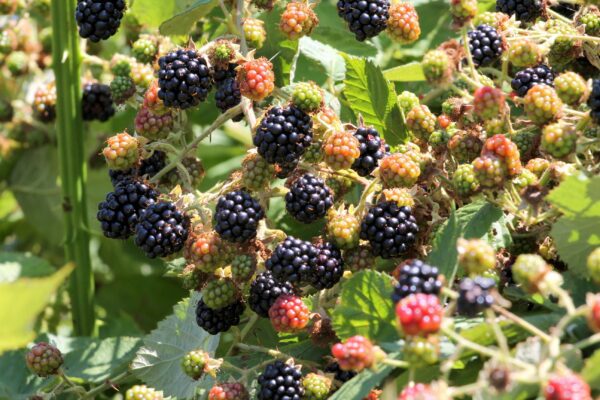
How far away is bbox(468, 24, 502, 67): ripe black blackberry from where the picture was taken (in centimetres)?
172

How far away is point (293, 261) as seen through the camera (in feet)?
5.11

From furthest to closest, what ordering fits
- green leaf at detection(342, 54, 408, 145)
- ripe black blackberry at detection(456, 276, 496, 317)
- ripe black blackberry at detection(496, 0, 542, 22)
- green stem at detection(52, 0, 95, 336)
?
1. green stem at detection(52, 0, 95, 336)
2. green leaf at detection(342, 54, 408, 145)
3. ripe black blackberry at detection(496, 0, 542, 22)
4. ripe black blackberry at detection(456, 276, 496, 317)

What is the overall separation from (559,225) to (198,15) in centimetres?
95

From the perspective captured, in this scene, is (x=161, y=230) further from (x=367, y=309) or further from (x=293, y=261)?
(x=367, y=309)

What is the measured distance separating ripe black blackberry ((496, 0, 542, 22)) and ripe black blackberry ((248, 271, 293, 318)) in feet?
2.39

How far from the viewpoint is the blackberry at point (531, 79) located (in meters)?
1.68

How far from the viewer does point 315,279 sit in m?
1.59

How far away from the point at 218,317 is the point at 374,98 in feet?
1.96

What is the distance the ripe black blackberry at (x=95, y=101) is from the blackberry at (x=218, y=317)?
Result: 0.87 meters

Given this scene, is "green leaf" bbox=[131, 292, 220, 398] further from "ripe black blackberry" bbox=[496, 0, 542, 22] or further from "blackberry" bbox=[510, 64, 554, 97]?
"ripe black blackberry" bbox=[496, 0, 542, 22]

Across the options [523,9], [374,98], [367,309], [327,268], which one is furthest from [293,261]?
[523,9]

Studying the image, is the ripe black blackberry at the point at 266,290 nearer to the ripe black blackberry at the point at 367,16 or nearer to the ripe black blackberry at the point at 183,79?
the ripe black blackberry at the point at 183,79

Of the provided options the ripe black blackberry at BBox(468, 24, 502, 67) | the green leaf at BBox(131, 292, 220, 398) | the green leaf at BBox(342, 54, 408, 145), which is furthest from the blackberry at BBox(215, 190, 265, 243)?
the ripe black blackberry at BBox(468, 24, 502, 67)

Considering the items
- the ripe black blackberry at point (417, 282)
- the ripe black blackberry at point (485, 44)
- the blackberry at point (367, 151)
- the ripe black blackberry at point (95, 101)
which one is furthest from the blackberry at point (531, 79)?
the ripe black blackberry at point (95, 101)
